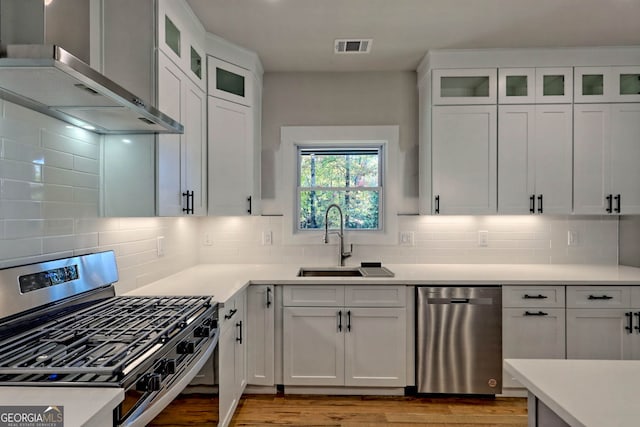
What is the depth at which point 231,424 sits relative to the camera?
7.79 feet

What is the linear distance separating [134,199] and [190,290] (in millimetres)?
640

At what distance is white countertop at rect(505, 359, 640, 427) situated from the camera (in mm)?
839

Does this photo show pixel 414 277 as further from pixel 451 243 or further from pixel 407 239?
Answer: pixel 451 243

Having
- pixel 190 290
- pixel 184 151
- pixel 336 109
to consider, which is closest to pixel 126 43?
pixel 184 151

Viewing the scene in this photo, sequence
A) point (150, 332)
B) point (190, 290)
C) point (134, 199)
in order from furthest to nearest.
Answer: point (190, 290), point (134, 199), point (150, 332)

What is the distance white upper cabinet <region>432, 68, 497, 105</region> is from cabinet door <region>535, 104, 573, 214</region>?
0.42 m

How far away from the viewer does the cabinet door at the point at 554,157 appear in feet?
9.64

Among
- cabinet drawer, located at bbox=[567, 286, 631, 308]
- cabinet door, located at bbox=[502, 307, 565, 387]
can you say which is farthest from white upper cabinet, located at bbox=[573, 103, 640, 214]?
cabinet door, located at bbox=[502, 307, 565, 387]

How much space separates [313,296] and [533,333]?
1.55 metres

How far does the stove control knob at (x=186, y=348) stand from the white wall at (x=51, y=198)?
0.71 meters

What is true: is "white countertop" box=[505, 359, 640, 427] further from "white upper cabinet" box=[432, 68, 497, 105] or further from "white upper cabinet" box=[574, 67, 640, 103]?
→ "white upper cabinet" box=[574, 67, 640, 103]

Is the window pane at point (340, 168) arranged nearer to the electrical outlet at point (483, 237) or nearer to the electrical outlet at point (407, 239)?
the electrical outlet at point (407, 239)

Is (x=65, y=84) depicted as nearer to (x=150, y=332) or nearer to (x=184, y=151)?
(x=150, y=332)

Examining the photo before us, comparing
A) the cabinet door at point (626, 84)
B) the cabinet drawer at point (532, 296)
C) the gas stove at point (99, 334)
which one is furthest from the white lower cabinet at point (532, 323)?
the gas stove at point (99, 334)
